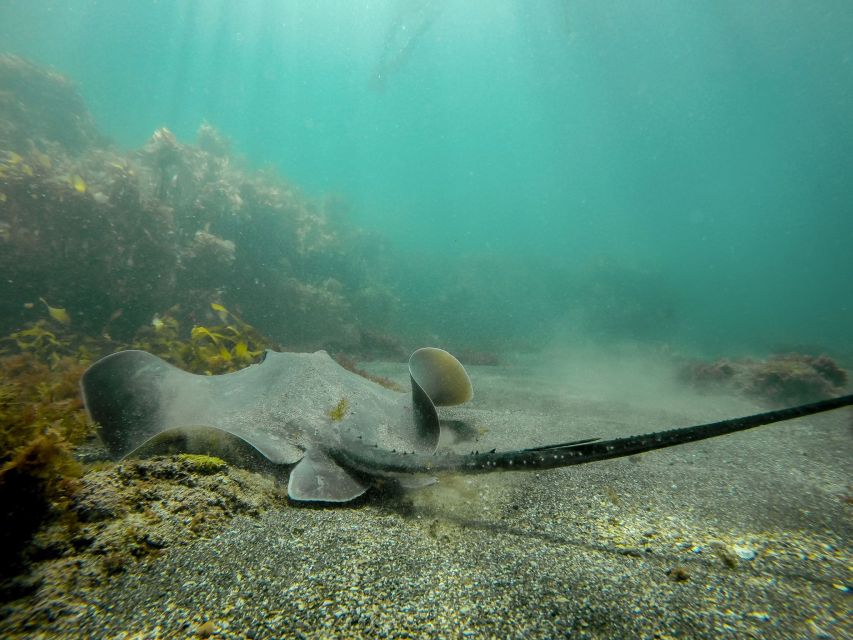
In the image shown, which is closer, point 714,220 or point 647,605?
point 647,605

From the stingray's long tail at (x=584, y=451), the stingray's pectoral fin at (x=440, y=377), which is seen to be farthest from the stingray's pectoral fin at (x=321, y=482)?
the stingray's pectoral fin at (x=440, y=377)

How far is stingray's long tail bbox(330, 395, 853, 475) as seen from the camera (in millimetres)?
1530

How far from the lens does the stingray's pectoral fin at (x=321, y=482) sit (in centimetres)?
207

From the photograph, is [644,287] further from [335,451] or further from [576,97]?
[576,97]

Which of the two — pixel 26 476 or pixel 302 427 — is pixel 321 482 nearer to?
pixel 302 427

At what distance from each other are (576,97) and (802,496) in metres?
93.1

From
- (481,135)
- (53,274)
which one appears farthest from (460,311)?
(481,135)

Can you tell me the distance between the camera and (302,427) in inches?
103

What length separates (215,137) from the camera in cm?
1870

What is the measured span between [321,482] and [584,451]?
161 cm

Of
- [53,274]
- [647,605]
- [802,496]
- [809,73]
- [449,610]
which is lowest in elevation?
[802,496]

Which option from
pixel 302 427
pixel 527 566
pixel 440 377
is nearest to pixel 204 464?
pixel 302 427

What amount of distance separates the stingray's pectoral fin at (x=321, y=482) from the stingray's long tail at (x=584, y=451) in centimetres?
39

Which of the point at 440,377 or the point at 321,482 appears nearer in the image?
the point at 321,482
